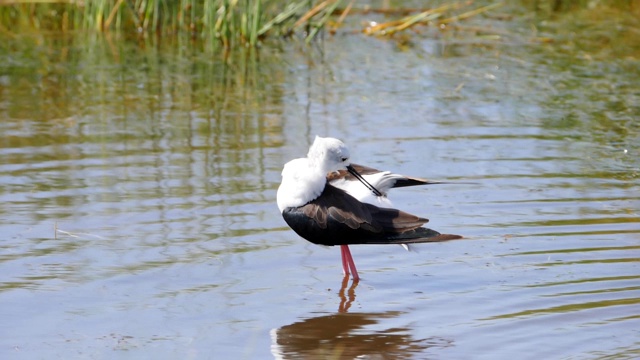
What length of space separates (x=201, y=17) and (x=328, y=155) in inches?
336

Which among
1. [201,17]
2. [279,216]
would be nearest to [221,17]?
[201,17]

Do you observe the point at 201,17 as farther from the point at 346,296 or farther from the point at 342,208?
the point at 346,296

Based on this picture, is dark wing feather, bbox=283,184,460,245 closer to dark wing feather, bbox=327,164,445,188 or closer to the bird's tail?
the bird's tail

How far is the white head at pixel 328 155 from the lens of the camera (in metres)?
6.10

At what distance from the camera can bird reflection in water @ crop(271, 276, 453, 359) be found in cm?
520

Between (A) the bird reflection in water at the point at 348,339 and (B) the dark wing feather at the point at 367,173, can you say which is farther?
(B) the dark wing feather at the point at 367,173

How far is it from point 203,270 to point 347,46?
294 inches

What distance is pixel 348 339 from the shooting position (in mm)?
5410

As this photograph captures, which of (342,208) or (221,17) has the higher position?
(221,17)

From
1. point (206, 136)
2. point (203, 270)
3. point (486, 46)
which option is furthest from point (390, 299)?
point (486, 46)

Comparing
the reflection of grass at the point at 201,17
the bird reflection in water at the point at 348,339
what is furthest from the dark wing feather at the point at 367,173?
the reflection of grass at the point at 201,17

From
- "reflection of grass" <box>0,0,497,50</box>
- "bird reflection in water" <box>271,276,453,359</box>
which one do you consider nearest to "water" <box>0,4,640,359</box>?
"bird reflection in water" <box>271,276,453,359</box>

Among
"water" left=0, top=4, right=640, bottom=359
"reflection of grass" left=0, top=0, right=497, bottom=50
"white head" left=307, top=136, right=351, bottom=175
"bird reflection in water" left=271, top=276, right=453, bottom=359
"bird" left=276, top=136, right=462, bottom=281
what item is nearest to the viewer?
"bird reflection in water" left=271, top=276, right=453, bottom=359

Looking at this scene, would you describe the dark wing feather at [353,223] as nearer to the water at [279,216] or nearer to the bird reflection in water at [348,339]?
the water at [279,216]
